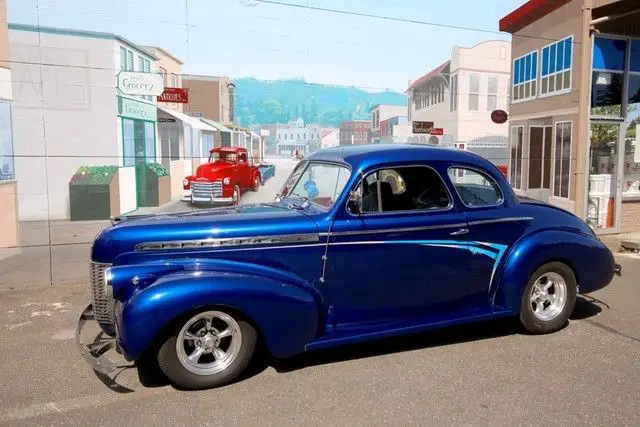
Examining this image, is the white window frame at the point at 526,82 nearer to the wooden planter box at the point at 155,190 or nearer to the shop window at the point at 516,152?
the shop window at the point at 516,152

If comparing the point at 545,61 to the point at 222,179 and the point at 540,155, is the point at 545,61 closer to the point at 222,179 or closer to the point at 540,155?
the point at 540,155

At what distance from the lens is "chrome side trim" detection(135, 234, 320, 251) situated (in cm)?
385

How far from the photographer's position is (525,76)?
1173cm

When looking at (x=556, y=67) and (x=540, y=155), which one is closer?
(x=556, y=67)

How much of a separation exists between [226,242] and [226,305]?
493mm

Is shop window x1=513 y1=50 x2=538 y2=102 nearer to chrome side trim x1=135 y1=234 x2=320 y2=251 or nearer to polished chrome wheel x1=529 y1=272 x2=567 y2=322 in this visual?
polished chrome wheel x1=529 y1=272 x2=567 y2=322

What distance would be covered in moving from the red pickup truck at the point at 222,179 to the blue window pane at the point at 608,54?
7175mm

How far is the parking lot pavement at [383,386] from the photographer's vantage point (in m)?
3.42

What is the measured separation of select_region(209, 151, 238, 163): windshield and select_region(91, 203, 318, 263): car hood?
4.69 m

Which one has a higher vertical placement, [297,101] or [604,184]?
[297,101]

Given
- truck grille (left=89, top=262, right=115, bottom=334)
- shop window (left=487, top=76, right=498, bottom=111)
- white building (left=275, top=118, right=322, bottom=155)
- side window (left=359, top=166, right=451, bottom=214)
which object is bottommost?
truck grille (left=89, top=262, right=115, bottom=334)

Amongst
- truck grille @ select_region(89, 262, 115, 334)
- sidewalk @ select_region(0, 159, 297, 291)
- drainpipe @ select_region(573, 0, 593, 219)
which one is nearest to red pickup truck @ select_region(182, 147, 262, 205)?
sidewalk @ select_region(0, 159, 297, 291)

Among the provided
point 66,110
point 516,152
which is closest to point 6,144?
point 66,110

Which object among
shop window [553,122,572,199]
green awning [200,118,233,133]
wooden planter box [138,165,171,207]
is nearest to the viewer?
wooden planter box [138,165,171,207]
